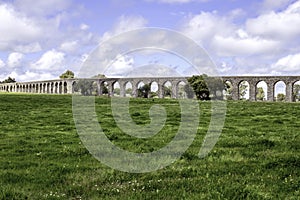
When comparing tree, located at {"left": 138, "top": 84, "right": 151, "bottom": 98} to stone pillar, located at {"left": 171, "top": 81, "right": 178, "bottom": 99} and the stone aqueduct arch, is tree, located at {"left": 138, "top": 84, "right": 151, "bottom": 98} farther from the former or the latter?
stone pillar, located at {"left": 171, "top": 81, "right": 178, "bottom": 99}

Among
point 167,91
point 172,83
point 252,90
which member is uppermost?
point 172,83

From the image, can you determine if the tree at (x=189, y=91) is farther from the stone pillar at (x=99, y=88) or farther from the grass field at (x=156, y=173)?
the grass field at (x=156, y=173)

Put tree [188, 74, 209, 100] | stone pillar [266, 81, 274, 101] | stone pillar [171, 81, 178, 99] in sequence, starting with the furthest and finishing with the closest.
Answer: stone pillar [171, 81, 178, 99] → stone pillar [266, 81, 274, 101] → tree [188, 74, 209, 100]

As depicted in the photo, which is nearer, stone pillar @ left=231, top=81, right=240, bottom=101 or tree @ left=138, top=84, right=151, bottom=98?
stone pillar @ left=231, top=81, right=240, bottom=101

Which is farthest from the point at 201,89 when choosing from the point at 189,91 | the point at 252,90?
the point at 252,90

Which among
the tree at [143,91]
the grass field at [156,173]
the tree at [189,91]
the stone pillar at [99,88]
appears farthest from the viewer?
the stone pillar at [99,88]

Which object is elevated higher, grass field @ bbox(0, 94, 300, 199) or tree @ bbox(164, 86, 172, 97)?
tree @ bbox(164, 86, 172, 97)

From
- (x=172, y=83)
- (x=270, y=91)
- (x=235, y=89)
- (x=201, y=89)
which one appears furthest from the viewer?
(x=172, y=83)

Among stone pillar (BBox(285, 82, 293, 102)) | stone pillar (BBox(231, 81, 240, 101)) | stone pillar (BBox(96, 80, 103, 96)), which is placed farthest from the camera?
stone pillar (BBox(96, 80, 103, 96))

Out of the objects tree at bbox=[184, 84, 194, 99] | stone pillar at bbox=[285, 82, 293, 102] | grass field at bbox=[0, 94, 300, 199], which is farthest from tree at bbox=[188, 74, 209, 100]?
grass field at bbox=[0, 94, 300, 199]

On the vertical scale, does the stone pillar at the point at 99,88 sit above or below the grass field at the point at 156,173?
above

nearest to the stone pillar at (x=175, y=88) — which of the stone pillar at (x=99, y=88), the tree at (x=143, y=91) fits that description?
the tree at (x=143, y=91)

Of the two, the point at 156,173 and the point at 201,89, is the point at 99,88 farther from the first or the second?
the point at 156,173

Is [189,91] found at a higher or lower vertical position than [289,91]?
higher
